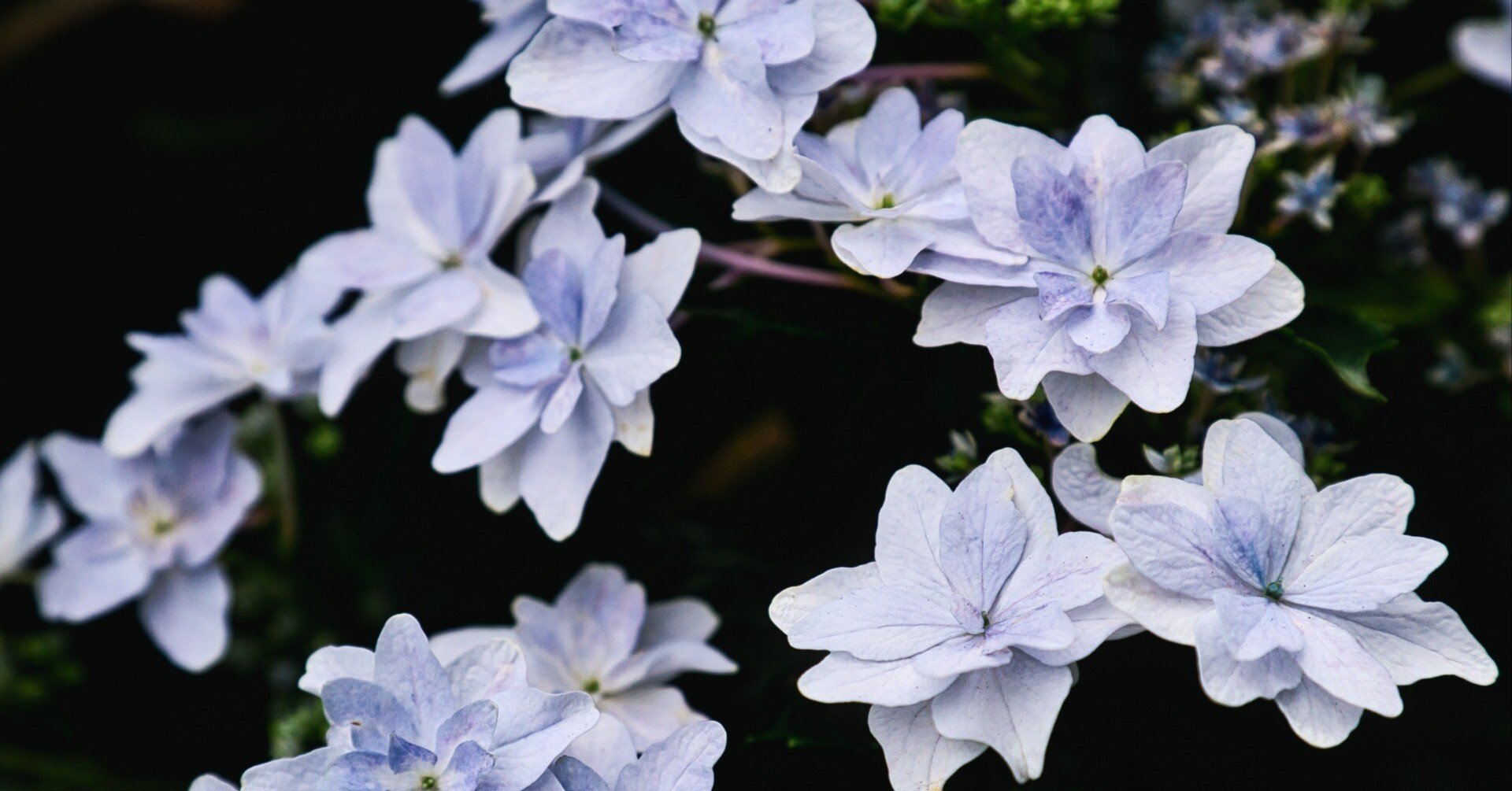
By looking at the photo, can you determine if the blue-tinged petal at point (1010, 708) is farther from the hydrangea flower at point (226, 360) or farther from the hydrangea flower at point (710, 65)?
the hydrangea flower at point (226, 360)

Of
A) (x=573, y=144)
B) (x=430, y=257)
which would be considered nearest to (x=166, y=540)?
(x=430, y=257)

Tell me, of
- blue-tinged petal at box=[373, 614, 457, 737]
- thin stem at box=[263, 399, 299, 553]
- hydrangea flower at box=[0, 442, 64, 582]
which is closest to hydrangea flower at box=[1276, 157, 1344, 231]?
blue-tinged petal at box=[373, 614, 457, 737]

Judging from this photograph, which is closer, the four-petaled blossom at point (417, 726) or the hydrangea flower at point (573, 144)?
the four-petaled blossom at point (417, 726)

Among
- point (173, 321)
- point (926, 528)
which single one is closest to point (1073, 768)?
point (926, 528)

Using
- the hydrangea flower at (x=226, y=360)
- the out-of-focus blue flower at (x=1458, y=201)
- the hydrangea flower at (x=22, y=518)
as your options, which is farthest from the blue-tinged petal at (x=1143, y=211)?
A: the hydrangea flower at (x=22, y=518)

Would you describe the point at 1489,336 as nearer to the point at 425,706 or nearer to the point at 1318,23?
the point at 1318,23
